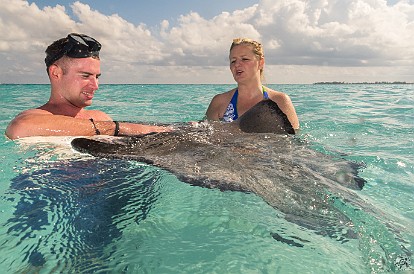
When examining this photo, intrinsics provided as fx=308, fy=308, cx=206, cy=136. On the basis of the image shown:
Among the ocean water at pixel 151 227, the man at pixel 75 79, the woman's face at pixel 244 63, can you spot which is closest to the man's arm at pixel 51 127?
the man at pixel 75 79

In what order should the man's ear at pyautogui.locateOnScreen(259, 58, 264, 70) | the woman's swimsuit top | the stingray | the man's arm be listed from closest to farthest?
the stingray, the man's arm, the man's ear at pyautogui.locateOnScreen(259, 58, 264, 70), the woman's swimsuit top

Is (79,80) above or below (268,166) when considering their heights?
above

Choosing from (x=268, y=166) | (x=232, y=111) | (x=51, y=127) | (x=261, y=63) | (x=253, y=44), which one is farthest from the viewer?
(x=232, y=111)

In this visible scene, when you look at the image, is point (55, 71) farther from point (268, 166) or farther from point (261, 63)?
point (261, 63)

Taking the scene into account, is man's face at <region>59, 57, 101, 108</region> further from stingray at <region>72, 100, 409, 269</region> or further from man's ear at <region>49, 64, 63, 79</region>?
stingray at <region>72, 100, 409, 269</region>

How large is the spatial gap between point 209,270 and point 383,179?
9.88ft

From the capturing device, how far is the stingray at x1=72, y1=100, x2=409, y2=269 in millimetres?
2404

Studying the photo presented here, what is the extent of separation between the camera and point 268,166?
3.12 meters

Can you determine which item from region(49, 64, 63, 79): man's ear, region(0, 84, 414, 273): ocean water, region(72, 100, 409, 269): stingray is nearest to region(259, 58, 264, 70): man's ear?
region(72, 100, 409, 269): stingray

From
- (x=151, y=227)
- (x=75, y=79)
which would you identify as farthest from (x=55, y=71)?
(x=151, y=227)

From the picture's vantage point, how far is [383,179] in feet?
12.9

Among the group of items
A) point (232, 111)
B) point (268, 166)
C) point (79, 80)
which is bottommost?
point (268, 166)

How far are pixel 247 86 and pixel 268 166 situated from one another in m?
3.09

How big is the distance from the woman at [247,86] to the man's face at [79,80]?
2626mm
